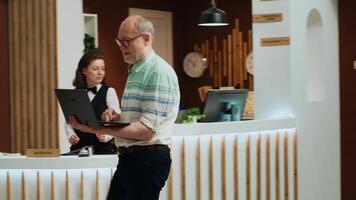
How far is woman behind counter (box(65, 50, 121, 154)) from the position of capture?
4.84 m

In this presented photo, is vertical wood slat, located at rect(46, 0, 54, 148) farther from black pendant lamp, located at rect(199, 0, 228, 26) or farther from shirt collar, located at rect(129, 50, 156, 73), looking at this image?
shirt collar, located at rect(129, 50, 156, 73)

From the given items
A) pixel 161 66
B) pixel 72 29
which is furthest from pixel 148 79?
pixel 72 29

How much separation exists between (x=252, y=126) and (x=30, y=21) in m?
3.34

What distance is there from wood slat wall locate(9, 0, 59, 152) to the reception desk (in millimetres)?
2855

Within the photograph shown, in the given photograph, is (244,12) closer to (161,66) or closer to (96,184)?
(96,184)

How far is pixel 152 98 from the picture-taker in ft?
11.3

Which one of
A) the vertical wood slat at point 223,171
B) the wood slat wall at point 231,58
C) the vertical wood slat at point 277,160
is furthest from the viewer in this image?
the wood slat wall at point 231,58

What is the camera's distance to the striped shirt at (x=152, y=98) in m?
3.46

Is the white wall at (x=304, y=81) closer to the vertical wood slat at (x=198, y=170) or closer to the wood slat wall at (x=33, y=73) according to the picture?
the vertical wood slat at (x=198, y=170)

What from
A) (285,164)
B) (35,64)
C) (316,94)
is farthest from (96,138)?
(35,64)

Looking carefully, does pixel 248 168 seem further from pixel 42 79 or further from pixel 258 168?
pixel 42 79

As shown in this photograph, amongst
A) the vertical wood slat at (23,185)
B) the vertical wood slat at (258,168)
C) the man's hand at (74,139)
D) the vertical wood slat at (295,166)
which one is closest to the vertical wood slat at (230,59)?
the vertical wood slat at (295,166)

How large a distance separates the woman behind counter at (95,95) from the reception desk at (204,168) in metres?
0.34

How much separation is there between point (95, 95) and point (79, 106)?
4.17ft
